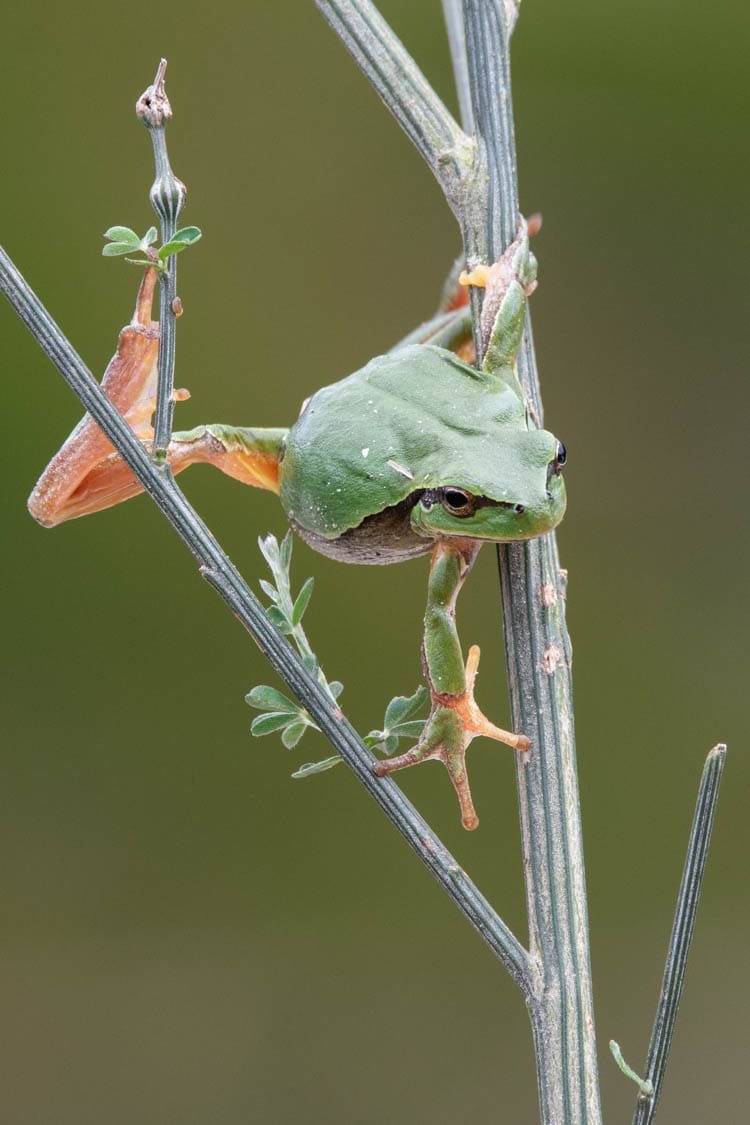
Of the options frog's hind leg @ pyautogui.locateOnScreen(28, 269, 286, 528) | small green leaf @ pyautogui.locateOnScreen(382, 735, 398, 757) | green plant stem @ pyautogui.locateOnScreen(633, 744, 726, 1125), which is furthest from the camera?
frog's hind leg @ pyautogui.locateOnScreen(28, 269, 286, 528)

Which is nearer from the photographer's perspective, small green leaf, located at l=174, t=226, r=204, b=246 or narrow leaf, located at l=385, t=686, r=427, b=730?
small green leaf, located at l=174, t=226, r=204, b=246

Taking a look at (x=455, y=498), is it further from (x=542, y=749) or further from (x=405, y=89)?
(x=405, y=89)

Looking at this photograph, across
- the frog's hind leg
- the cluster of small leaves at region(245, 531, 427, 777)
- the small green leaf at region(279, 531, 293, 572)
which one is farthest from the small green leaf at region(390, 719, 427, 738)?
the frog's hind leg

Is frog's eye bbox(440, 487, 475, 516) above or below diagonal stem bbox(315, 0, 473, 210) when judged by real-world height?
below

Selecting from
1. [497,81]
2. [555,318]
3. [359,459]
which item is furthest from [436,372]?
[555,318]

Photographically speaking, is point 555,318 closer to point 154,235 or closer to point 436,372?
point 436,372

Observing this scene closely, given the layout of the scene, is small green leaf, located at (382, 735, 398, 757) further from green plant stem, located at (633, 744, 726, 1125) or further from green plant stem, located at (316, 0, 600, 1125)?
green plant stem, located at (633, 744, 726, 1125)
